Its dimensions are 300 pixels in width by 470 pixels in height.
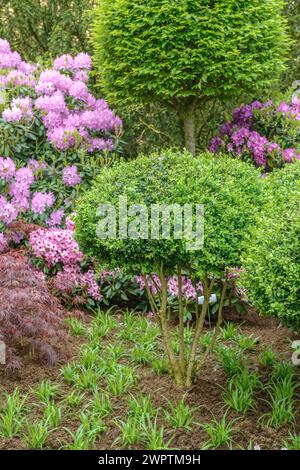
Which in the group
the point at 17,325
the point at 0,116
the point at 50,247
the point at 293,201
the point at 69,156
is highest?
the point at 0,116

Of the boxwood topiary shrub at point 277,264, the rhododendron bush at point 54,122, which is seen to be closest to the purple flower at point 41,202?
the rhododendron bush at point 54,122

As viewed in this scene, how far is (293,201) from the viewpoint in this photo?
9.89 ft

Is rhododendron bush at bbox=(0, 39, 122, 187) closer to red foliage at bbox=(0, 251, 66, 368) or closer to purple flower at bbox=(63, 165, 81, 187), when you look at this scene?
purple flower at bbox=(63, 165, 81, 187)

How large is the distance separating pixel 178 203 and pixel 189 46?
264 centimetres

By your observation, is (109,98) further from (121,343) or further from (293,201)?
(293,201)

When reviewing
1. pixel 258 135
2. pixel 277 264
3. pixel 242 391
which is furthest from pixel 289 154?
pixel 277 264

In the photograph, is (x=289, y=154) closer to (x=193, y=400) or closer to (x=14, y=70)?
(x=14, y=70)

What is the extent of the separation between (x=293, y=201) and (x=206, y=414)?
118cm

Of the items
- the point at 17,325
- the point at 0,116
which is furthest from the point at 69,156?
the point at 17,325

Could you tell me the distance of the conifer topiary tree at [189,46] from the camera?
Answer: 518 cm

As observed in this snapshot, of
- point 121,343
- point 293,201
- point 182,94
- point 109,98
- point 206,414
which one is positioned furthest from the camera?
point 109,98

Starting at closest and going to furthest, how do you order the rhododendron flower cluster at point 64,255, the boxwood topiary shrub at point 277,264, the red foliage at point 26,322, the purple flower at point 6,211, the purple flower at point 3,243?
the boxwood topiary shrub at point 277,264 < the red foliage at point 26,322 < the rhododendron flower cluster at point 64,255 < the purple flower at point 3,243 < the purple flower at point 6,211

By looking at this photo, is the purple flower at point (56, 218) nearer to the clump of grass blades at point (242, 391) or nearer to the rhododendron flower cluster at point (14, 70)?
the rhododendron flower cluster at point (14, 70)

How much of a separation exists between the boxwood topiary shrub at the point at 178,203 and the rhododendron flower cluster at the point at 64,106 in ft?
7.17
